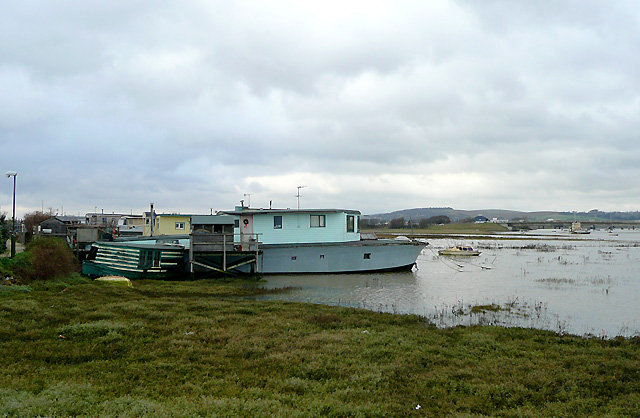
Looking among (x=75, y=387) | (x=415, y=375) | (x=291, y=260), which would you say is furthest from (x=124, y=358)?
(x=291, y=260)

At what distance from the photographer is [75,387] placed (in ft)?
23.8

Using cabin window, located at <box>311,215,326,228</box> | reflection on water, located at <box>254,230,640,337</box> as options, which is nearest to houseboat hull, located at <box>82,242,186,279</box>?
reflection on water, located at <box>254,230,640,337</box>

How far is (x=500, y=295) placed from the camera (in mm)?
23219

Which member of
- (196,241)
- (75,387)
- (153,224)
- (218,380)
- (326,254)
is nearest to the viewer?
(75,387)

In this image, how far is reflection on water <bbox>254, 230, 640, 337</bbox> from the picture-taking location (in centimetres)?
1661

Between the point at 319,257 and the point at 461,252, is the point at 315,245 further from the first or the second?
the point at 461,252

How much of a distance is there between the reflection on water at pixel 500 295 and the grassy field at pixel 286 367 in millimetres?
3480

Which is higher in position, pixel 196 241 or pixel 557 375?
pixel 196 241

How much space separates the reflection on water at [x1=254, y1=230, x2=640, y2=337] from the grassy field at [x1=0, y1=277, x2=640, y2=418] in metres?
3.48

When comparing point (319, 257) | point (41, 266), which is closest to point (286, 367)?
point (41, 266)

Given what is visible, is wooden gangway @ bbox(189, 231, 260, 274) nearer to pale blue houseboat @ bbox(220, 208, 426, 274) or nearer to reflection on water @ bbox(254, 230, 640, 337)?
pale blue houseboat @ bbox(220, 208, 426, 274)

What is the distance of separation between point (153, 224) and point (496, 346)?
38.4m

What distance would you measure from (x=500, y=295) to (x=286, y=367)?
57.1ft

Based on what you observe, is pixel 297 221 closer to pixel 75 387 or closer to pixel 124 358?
pixel 124 358
